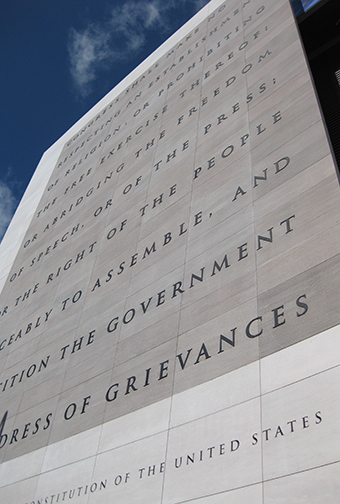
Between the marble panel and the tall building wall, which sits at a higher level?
the tall building wall

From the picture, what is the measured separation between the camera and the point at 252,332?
8508 millimetres

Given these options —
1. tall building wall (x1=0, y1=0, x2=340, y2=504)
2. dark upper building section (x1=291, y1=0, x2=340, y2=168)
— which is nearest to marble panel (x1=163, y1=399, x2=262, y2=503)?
tall building wall (x1=0, y1=0, x2=340, y2=504)

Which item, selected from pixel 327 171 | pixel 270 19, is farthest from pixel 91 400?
pixel 270 19

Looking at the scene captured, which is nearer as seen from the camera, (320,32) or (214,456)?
(214,456)

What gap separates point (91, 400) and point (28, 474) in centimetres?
201

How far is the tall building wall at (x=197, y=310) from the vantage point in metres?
7.34

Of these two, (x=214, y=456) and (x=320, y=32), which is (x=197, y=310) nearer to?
(x=214, y=456)

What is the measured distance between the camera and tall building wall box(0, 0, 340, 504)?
7344 millimetres

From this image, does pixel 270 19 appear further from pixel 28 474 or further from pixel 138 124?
pixel 28 474

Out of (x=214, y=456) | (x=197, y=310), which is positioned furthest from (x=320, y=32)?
(x=214, y=456)

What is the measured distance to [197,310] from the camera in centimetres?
989

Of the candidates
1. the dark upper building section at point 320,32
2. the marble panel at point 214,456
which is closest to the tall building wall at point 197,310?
the marble panel at point 214,456

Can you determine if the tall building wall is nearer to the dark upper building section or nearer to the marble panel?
the marble panel

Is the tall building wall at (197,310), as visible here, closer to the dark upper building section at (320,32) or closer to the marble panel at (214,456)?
the marble panel at (214,456)
